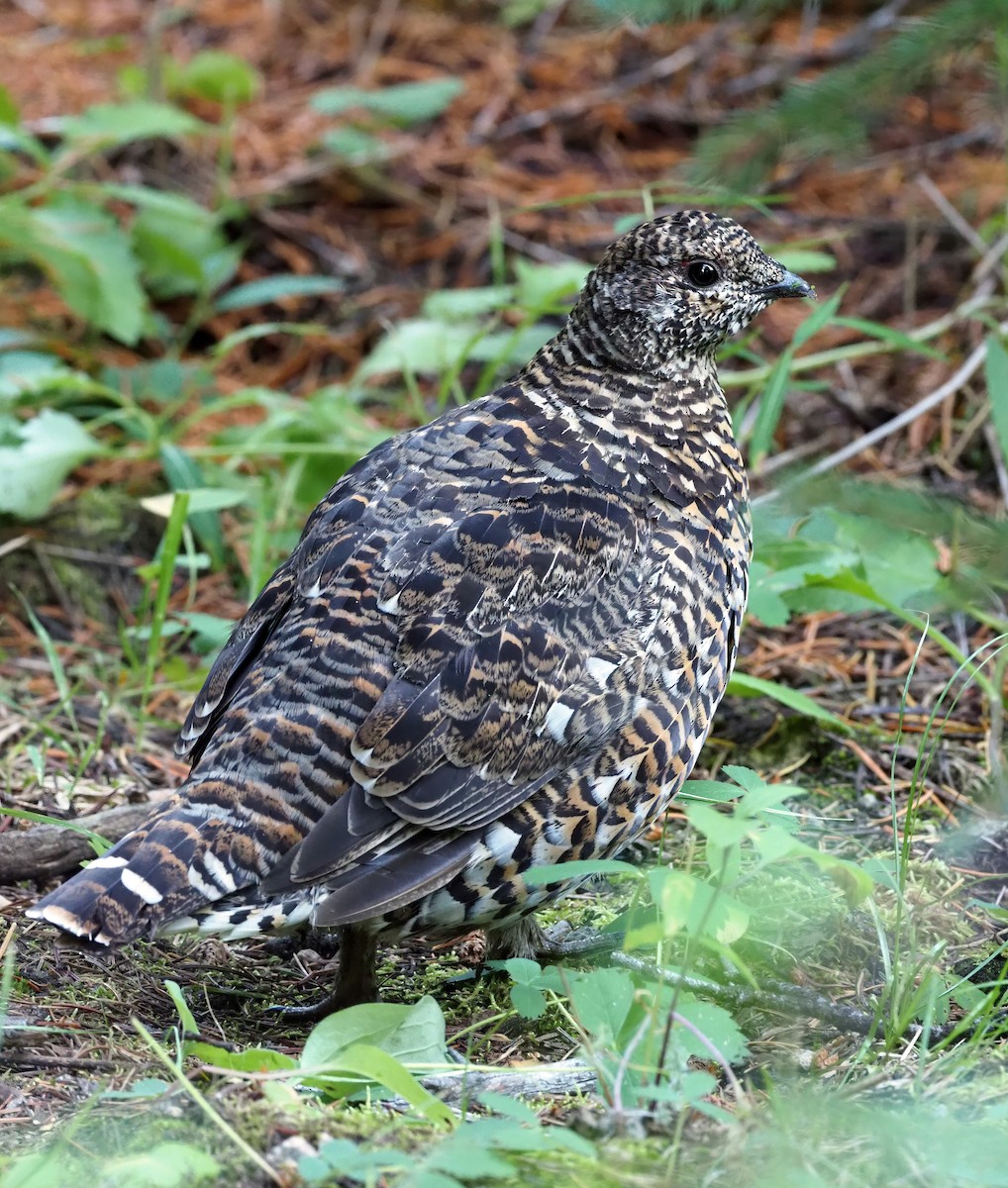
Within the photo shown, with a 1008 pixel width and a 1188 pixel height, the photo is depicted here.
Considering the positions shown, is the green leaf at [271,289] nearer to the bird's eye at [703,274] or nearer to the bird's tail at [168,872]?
the bird's eye at [703,274]

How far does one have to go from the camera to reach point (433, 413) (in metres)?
6.58

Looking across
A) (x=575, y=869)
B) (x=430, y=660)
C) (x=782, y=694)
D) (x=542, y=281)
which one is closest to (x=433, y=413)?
(x=542, y=281)

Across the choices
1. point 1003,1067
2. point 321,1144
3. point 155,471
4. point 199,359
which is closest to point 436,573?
point 321,1144

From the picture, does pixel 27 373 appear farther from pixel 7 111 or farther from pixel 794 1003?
pixel 794 1003

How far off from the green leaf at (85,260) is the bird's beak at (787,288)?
10.6 ft

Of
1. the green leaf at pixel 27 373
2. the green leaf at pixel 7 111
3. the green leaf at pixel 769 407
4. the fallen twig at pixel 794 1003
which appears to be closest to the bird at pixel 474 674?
the fallen twig at pixel 794 1003

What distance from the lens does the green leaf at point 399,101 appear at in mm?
7930

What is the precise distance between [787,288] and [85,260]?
364 cm

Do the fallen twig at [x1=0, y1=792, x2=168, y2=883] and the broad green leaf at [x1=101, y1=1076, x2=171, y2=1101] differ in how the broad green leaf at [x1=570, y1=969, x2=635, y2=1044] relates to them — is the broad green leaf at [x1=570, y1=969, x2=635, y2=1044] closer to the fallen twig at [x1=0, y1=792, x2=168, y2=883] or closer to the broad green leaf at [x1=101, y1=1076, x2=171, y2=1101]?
the broad green leaf at [x1=101, y1=1076, x2=171, y2=1101]

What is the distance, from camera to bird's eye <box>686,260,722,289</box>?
172 inches

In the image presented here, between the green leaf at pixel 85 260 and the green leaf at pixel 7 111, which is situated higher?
the green leaf at pixel 7 111

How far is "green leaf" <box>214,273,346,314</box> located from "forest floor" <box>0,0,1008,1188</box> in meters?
0.38

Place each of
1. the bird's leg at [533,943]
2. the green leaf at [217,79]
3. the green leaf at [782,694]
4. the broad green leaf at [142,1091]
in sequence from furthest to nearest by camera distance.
Answer: 1. the green leaf at [217,79]
2. the green leaf at [782,694]
3. the bird's leg at [533,943]
4. the broad green leaf at [142,1091]

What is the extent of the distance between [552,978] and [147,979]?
1.13 meters
